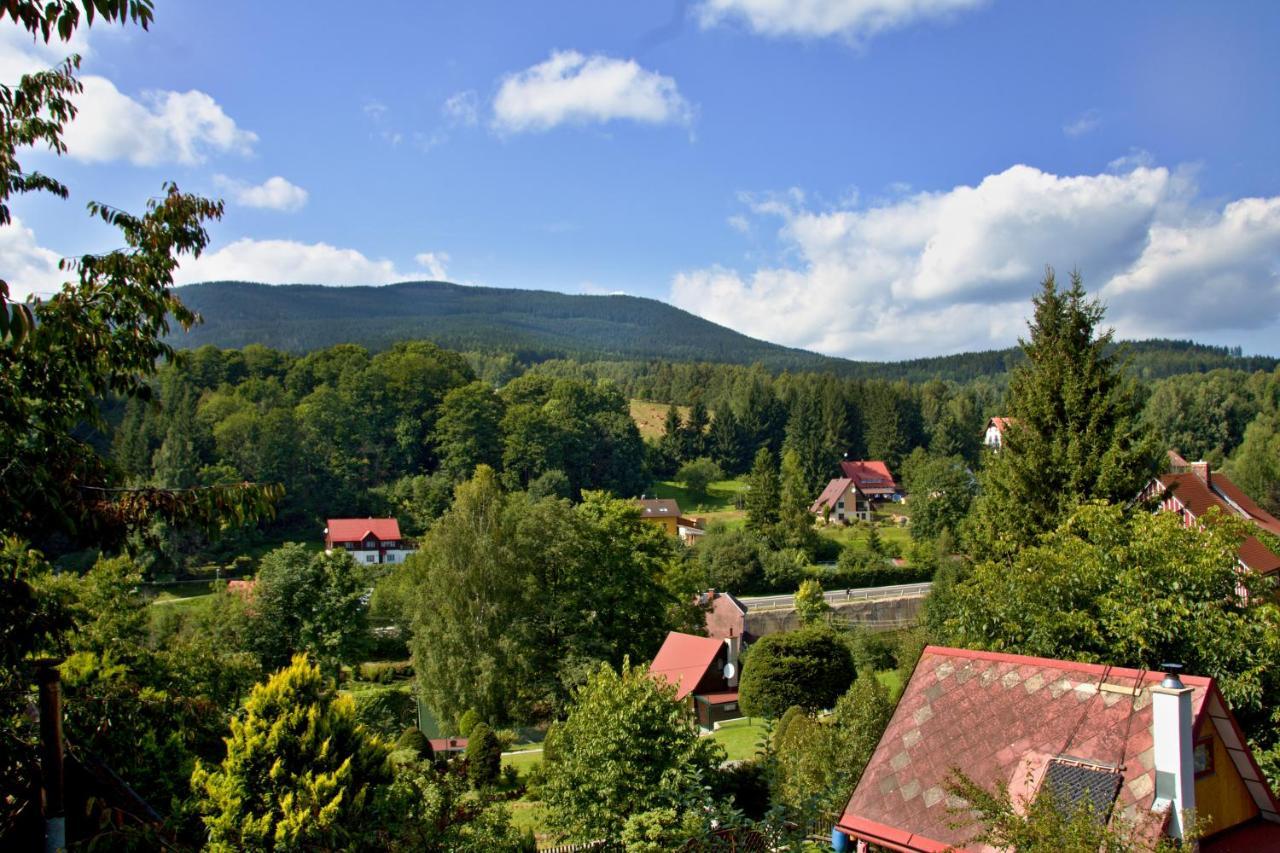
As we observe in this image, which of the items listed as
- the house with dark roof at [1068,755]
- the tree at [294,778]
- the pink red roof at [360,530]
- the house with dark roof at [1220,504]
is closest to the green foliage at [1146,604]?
the house with dark roof at [1068,755]

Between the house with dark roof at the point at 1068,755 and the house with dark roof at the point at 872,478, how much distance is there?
258 feet

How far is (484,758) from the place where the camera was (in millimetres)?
22562

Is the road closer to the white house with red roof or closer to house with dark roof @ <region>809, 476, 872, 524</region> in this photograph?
house with dark roof @ <region>809, 476, 872, 524</region>

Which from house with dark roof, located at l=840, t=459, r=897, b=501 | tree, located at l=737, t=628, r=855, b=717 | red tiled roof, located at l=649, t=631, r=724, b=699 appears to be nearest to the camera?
tree, located at l=737, t=628, r=855, b=717

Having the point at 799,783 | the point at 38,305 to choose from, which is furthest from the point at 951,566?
the point at 38,305

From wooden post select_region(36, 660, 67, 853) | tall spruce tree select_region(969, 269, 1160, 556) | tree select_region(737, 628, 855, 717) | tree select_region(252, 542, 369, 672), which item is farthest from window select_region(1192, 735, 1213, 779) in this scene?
tree select_region(252, 542, 369, 672)

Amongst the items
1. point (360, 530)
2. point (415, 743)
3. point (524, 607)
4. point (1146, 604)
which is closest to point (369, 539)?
point (360, 530)

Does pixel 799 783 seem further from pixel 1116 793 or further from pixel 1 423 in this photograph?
pixel 1 423

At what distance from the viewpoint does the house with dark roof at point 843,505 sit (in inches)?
3017

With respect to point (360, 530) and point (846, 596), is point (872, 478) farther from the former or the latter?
point (360, 530)

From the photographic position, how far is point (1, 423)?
5062mm

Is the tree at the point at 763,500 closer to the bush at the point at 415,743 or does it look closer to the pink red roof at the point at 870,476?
the pink red roof at the point at 870,476

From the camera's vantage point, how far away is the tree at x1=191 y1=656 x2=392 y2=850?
914 centimetres

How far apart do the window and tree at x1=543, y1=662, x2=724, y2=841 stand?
6161 mm
